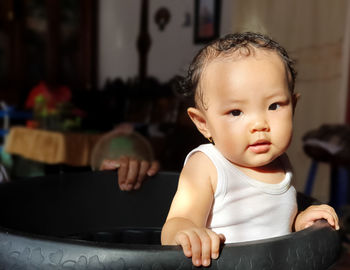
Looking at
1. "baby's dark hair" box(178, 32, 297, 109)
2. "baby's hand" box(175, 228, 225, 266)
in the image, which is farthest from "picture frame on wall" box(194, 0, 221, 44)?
"baby's hand" box(175, 228, 225, 266)

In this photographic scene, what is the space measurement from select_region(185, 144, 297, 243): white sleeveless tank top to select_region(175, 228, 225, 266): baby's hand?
0.66ft

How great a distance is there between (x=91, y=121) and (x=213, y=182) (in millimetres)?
3308

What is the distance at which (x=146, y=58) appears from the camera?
20.6ft

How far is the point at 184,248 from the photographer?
0.52m

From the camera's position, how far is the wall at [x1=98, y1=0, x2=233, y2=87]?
5.38 metres

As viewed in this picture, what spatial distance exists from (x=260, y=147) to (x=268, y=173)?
4.5 inches

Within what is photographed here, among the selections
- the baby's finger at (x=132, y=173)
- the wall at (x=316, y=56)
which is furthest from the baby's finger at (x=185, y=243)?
the wall at (x=316, y=56)

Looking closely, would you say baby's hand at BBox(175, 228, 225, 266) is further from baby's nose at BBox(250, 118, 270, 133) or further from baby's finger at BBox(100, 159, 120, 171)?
baby's finger at BBox(100, 159, 120, 171)

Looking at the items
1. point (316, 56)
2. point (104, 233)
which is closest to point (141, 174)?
point (104, 233)

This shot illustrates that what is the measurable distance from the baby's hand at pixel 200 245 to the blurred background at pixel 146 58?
54cm

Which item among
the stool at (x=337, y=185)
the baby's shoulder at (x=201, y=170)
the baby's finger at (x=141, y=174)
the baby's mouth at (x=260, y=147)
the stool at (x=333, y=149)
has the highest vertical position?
the baby's mouth at (x=260, y=147)

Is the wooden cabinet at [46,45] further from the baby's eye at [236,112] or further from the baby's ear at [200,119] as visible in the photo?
the baby's eye at [236,112]

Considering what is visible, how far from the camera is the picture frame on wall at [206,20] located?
4840mm

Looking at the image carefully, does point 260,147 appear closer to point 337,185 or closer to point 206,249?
point 206,249
